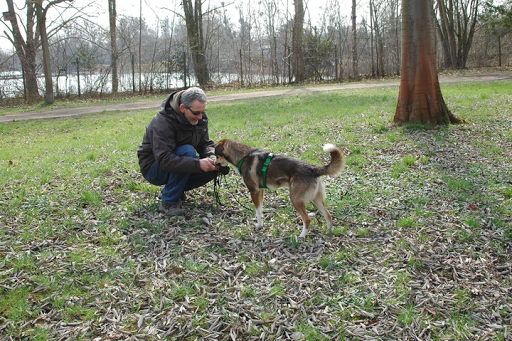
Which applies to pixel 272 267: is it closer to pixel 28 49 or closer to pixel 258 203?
pixel 258 203

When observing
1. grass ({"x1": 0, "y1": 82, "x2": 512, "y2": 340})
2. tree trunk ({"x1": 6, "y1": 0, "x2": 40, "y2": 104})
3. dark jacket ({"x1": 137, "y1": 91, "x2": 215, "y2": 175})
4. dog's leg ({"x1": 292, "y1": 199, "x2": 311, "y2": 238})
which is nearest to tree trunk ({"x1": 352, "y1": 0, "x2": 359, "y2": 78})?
grass ({"x1": 0, "y1": 82, "x2": 512, "y2": 340})

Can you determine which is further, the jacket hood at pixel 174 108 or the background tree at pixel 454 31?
the background tree at pixel 454 31

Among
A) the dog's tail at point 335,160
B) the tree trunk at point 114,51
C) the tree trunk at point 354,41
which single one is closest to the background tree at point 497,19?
the tree trunk at point 354,41

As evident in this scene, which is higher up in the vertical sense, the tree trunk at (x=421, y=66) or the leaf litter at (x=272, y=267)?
the tree trunk at (x=421, y=66)

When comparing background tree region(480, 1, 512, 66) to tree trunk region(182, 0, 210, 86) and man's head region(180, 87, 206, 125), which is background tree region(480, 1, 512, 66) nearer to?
tree trunk region(182, 0, 210, 86)

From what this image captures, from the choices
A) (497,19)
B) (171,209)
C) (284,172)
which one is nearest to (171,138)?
(171,209)

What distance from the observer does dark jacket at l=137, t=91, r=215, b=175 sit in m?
4.70

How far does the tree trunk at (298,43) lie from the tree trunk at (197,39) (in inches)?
278

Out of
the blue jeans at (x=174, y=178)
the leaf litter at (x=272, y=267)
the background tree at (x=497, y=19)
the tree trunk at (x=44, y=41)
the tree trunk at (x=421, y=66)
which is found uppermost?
the background tree at (x=497, y=19)

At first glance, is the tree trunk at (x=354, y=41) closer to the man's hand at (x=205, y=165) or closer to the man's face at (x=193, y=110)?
the man's face at (x=193, y=110)

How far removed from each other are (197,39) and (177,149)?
2456cm

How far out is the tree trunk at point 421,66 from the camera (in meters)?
8.79

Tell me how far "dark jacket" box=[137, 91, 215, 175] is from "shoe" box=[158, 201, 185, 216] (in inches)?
23.3

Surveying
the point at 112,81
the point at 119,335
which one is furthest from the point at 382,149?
the point at 112,81
